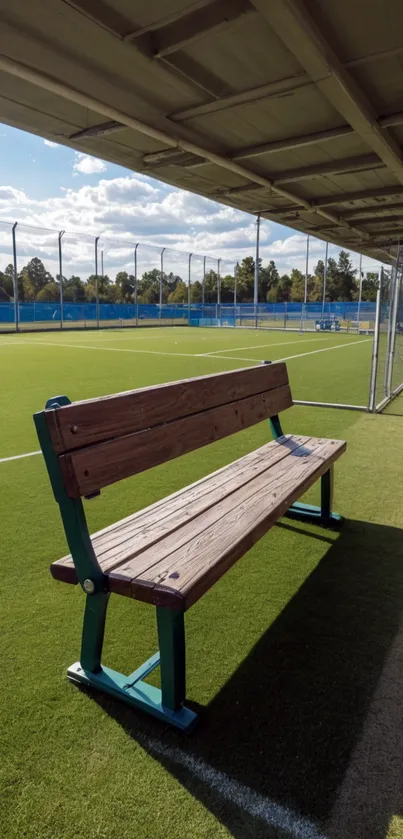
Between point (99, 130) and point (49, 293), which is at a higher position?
Result: point (99, 130)

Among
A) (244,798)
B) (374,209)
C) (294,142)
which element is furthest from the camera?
(374,209)

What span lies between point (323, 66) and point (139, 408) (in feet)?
8.48

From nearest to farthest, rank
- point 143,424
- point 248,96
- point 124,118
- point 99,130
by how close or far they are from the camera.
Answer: point 143,424, point 248,96, point 124,118, point 99,130

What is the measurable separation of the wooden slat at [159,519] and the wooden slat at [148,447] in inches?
8.7

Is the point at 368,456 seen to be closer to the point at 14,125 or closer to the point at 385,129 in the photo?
the point at 385,129

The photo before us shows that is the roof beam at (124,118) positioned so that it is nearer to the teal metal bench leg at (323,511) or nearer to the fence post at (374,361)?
the fence post at (374,361)

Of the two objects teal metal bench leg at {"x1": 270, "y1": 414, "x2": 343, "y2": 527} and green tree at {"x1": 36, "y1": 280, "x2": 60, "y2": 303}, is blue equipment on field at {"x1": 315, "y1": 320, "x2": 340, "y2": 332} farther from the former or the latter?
teal metal bench leg at {"x1": 270, "y1": 414, "x2": 343, "y2": 527}

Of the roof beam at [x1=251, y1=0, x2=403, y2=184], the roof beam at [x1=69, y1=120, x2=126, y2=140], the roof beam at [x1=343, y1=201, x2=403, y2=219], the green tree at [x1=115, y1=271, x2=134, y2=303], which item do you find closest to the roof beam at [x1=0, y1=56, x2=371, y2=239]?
the roof beam at [x1=69, y1=120, x2=126, y2=140]

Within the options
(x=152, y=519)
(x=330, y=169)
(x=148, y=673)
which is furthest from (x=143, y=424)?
(x=330, y=169)

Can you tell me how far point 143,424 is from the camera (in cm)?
236

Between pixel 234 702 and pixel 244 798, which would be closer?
pixel 244 798

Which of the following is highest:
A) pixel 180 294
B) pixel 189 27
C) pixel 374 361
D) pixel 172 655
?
pixel 180 294

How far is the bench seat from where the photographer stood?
6.16ft

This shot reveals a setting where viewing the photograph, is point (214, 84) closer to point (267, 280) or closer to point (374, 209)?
point (374, 209)
